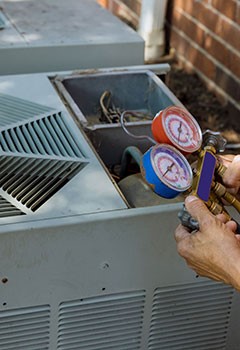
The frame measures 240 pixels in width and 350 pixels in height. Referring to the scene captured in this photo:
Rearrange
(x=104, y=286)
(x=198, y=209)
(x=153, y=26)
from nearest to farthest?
1. (x=198, y=209)
2. (x=104, y=286)
3. (x=153, y=26)

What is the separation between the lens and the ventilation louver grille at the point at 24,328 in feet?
4.91

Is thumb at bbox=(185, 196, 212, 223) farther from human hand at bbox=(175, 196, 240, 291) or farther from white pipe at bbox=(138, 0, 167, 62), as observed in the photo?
white pipe at bbox=(138, 0, 167, 62)

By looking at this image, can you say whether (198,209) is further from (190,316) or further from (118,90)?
(118,90)

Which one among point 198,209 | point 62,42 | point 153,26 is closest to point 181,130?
point 198,209

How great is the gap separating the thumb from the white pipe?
9.87 ft

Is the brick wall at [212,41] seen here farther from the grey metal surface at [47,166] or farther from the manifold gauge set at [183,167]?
the manifold gauge set at [183,167]

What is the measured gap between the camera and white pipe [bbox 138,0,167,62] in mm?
4184

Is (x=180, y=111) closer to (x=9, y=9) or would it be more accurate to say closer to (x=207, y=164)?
(x=207, y=164)

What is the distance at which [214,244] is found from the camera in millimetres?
1331

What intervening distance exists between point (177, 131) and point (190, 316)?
0.51 metres

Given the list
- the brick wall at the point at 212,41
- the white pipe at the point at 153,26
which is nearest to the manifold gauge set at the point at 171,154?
the brick wall at the point at 212,41

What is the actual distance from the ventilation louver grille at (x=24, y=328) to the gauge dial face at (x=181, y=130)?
489 millimetres

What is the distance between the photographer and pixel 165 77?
88.5 inches

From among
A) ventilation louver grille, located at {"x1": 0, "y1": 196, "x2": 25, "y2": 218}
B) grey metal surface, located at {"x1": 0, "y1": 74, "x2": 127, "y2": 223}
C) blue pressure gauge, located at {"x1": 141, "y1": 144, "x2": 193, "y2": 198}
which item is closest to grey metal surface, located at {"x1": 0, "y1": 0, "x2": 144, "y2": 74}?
grey metal surface, located at {"x1": 0, "y1": 74, "x2": 127, "y2": 223}
